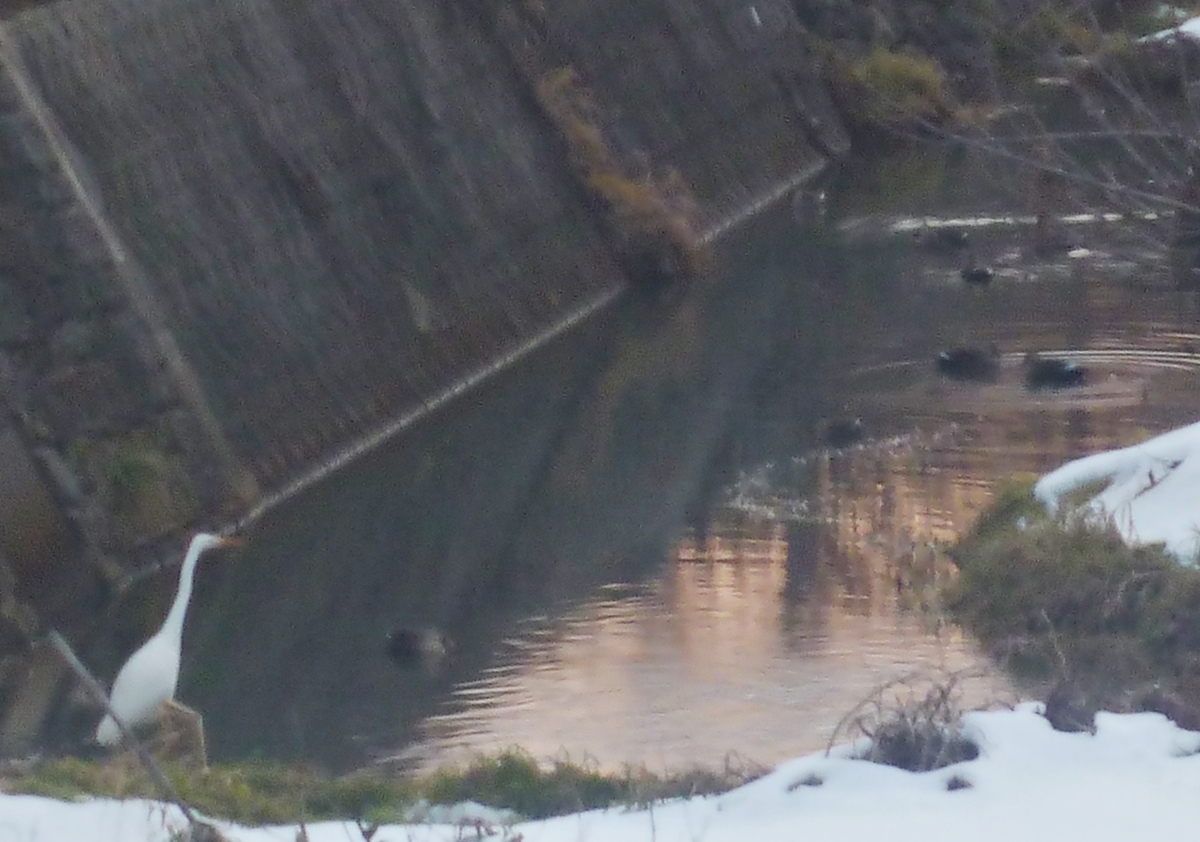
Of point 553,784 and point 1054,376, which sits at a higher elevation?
point 553,784

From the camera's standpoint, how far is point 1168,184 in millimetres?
7230

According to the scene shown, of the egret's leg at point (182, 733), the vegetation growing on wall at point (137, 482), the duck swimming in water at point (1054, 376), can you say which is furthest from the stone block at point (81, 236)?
the duck swimming in water at point (1054, 376)

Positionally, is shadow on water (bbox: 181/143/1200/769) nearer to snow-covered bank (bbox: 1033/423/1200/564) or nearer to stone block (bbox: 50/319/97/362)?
snow-covered bank (bbox: 1033/423/1200/564)

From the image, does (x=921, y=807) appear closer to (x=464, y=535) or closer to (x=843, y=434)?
(x=464, y=535)


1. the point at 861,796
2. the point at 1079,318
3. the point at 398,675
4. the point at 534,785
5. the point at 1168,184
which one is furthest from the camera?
the point at 1079,318

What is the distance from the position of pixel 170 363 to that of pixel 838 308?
8663mm

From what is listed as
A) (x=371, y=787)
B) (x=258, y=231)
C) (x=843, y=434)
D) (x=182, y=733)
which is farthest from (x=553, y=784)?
(x=258, y=231)

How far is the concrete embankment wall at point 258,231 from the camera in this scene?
43.4 feet

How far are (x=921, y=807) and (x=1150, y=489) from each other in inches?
239

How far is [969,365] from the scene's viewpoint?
17.1 m

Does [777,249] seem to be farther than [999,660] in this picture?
Yes

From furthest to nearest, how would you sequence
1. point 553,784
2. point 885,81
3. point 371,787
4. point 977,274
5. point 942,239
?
point 885,81 → point 942,239 → point 977,274 → point 371,787 → point 553,784

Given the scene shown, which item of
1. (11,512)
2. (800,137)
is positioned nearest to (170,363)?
(11,512)

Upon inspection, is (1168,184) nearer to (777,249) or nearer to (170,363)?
(170,363)
